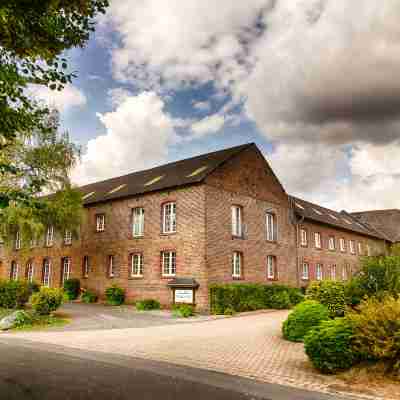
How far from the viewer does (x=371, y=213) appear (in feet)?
167

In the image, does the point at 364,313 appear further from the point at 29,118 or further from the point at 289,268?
the point at 289,268

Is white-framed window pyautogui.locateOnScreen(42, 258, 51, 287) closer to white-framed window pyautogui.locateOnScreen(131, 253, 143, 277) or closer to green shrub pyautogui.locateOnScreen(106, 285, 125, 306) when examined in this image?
green shrub pyautogui.locateOnScreen(106, 285, 125, 306)

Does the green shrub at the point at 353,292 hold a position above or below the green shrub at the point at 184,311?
above

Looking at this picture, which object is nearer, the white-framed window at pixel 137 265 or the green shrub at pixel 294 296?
the green shrub at pixel 294 296

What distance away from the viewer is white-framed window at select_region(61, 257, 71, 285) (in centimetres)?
2904

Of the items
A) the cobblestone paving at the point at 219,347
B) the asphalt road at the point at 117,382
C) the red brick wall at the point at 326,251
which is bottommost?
the asphalt road at the point at 117,382

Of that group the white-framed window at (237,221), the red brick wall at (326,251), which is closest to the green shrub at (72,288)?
the white-framed window at (237,221)

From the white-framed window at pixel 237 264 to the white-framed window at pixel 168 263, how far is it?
11.2 ft

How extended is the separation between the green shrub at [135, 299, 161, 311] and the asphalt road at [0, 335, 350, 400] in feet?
40.1

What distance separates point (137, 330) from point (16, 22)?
10542 millimetres

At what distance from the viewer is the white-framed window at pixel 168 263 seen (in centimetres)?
2253

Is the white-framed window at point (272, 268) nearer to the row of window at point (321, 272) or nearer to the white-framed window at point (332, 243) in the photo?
the row of window at point (321, 272)

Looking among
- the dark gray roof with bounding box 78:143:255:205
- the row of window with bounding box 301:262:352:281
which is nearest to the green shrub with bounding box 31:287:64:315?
the dark gray roof with bounding box 78:143:255:205

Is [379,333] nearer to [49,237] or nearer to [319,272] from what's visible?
[319,272]
